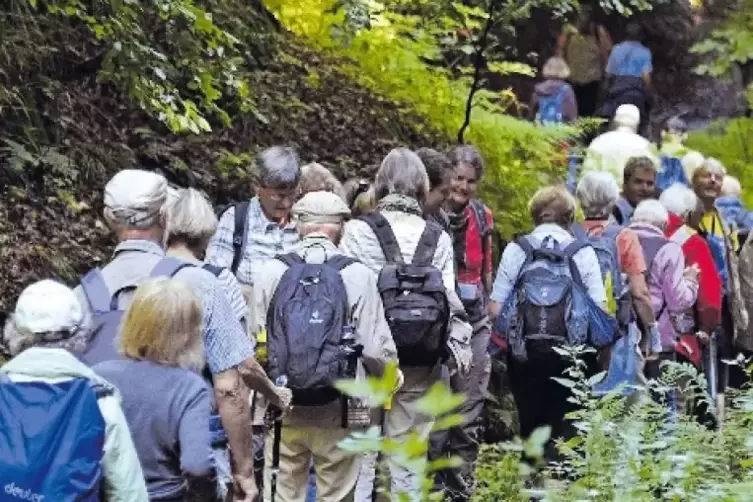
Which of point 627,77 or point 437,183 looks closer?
point 437,183

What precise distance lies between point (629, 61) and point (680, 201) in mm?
9161

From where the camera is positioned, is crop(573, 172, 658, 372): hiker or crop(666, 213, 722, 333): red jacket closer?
crop(573, 172, 658, 372): hiker

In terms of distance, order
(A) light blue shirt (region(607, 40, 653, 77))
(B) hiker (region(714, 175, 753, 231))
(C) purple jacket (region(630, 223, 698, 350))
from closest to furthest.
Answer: (C) purple jacket (region(630, 223, 698, 350)) → (B) hiker (region(714, 175, 753, 231)) → (A) light blue shirt (region(607, 40, 653, 77))

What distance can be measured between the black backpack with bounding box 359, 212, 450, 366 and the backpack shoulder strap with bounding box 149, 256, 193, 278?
75.9 inches

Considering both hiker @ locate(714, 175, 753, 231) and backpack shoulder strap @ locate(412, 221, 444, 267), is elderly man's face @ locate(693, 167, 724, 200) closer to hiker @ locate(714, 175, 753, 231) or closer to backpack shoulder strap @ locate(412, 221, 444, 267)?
hiker @ locate(714, 175, 753, 231)

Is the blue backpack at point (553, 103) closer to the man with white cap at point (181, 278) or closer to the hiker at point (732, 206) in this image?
the hiker at point (732, 206)

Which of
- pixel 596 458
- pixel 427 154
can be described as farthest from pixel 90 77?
pixel 596 458

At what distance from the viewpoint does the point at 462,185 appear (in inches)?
359

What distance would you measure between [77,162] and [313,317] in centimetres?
378

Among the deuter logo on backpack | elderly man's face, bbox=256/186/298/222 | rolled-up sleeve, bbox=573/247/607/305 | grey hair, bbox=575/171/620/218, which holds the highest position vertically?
grey hair, bbox=575/171/620/218

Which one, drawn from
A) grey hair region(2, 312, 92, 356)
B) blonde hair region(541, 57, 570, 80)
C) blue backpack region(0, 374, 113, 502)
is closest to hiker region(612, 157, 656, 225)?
grey hair region(2, 312, 92, 356)

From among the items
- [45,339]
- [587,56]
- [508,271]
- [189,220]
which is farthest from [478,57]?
[587,56]

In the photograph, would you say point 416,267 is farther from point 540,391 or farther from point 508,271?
point 540,391

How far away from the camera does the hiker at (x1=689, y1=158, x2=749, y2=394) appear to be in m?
11.0
